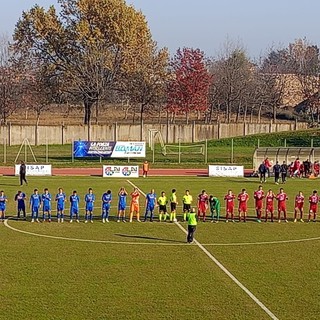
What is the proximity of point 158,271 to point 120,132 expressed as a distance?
54.7 metres

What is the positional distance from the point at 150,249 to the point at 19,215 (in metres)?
9.43

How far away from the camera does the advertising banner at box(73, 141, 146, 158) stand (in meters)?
59.9

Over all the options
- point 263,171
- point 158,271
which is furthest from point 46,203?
point 263,171

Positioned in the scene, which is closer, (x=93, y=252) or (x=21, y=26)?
(x=93, y=252)

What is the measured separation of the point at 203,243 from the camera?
85.5 ft

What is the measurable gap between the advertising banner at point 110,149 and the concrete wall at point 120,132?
10.7 m

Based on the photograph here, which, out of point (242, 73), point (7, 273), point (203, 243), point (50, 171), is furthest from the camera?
point (242, 73)

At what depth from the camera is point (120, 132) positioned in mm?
75375

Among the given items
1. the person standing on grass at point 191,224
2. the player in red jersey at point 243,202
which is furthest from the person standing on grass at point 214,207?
the person standing on grass at point 191,224

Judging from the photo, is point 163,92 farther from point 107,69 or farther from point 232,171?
point 232,171

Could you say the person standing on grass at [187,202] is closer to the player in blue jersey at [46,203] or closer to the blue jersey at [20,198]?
the player in blue jersey at [46,203]

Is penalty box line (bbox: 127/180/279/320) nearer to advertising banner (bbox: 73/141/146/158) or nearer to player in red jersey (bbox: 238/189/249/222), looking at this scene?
player in red jersey (bbox: 238/189/249/222)

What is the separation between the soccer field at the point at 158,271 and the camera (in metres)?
17.2

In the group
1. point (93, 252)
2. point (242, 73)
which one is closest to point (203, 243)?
point (93, 252)
